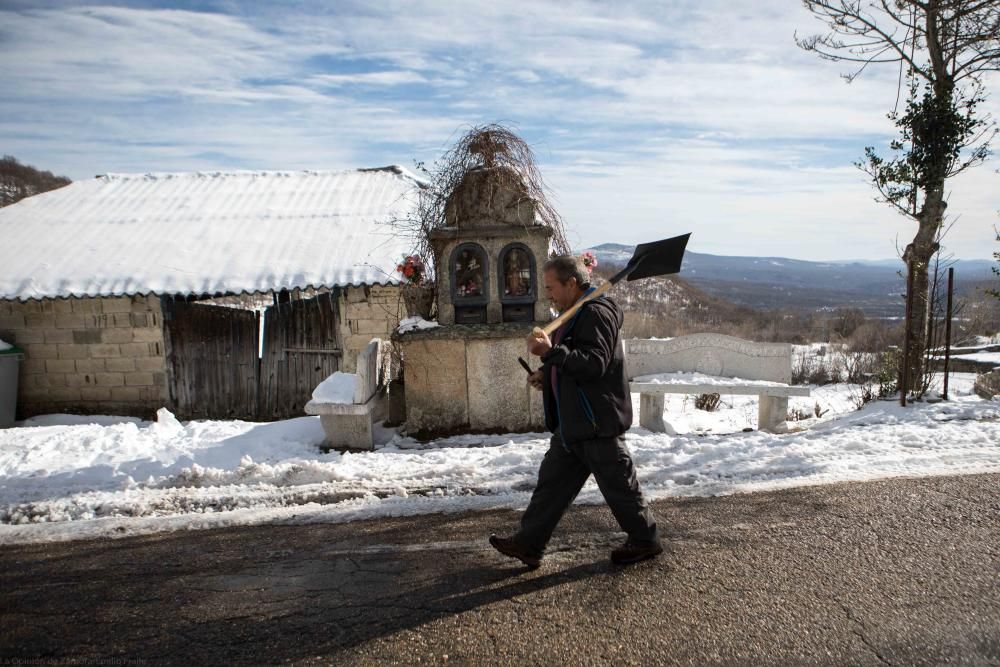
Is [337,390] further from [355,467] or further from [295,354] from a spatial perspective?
[295,354]

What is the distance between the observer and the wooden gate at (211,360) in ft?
36.7

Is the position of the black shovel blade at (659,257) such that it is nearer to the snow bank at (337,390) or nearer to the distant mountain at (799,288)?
the snow bank at (337,390)

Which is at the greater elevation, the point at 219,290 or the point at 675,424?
the point at 219,290

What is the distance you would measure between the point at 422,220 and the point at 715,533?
4820mm

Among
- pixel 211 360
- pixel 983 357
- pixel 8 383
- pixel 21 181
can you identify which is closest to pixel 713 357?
pixel 211 360

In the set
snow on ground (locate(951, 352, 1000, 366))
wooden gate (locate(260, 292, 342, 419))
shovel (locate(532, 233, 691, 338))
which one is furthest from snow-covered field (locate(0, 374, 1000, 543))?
snow on ground (locate(951, 352, 1000, 366))

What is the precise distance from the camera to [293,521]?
4680mm

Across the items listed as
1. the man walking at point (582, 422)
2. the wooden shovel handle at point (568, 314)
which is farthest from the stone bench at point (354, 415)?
the wooden shovel handle at point (568, 314)

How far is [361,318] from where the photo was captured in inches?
428

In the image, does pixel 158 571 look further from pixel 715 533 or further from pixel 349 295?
pixel 349 295

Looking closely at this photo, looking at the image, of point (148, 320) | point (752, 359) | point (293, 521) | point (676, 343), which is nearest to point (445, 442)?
point (293, 521)

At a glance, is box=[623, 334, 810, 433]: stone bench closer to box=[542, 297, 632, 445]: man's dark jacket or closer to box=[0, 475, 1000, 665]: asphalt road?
box=[0, 475, 1000, 665]: asphalt road

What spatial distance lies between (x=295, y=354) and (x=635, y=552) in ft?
28.2

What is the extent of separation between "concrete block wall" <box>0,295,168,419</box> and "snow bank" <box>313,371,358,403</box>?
5.48m
